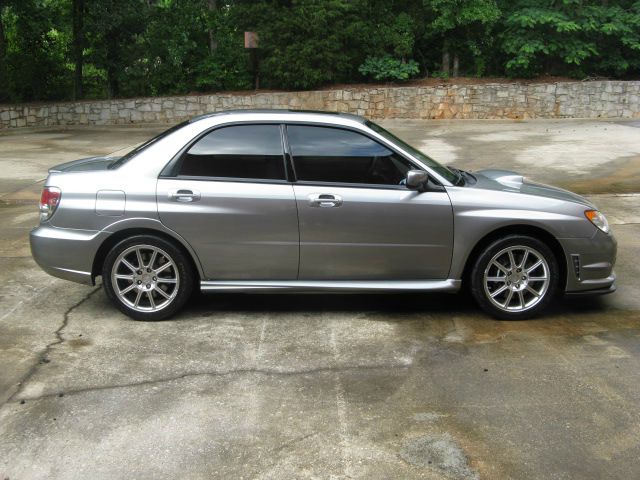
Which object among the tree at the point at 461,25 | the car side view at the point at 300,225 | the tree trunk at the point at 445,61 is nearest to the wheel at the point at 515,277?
the car side view at the point at 300,225

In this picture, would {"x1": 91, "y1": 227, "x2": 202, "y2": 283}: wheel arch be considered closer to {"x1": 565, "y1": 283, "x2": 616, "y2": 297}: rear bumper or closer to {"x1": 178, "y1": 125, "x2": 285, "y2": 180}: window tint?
{"x1": 178, "y1": 125, "x2": 285, "y2": 180}: window tint

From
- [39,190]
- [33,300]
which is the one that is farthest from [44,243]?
[39,190]

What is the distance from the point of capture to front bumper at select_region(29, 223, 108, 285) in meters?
5.60

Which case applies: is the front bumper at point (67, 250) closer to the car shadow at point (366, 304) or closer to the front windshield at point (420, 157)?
the car shadow at point (366, 304)

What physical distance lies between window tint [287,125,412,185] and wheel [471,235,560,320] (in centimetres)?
93

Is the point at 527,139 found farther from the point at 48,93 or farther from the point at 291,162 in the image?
the point at 48,93

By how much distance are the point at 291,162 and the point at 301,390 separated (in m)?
1.89

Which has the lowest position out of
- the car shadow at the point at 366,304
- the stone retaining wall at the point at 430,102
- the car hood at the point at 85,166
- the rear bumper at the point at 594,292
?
the car shadow at the point at 366,304

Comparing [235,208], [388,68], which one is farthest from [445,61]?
[235,208]

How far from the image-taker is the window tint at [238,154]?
18.6 feet

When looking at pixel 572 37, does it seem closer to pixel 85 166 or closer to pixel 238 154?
pixel 238 154

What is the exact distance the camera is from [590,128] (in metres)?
17.9

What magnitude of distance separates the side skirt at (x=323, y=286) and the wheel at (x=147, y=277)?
7.9 inches

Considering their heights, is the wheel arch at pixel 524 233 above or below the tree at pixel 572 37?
below
